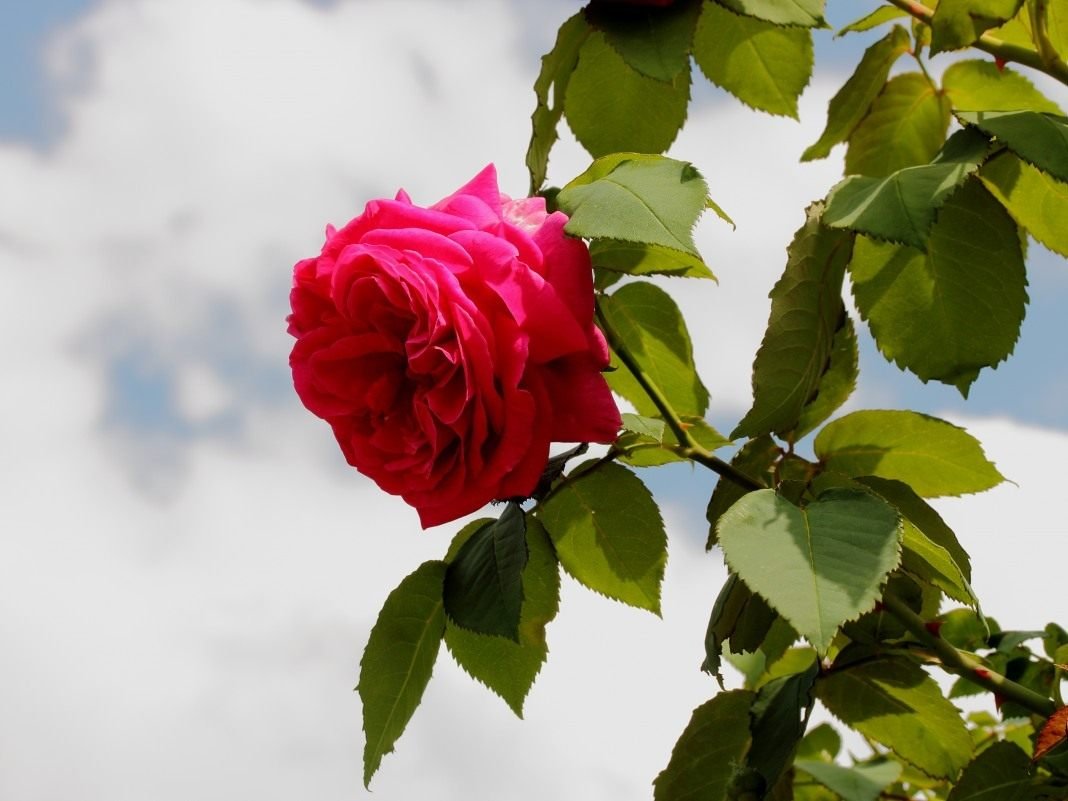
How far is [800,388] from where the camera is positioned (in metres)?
1.10

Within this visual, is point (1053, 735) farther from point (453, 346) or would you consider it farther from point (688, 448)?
point (453, 346)

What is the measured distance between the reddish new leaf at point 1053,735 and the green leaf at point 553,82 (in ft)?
2.17

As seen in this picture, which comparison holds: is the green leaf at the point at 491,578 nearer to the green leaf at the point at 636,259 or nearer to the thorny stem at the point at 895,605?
the thorny stem at the point at 895,605

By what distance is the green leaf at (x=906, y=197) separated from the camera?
3.07 ft

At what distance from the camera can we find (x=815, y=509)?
960mm

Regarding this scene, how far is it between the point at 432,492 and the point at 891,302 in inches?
17.9

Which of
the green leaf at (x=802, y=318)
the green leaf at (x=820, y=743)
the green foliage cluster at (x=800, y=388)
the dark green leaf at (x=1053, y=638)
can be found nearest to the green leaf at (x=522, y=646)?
the green foliage cluster at (x=800, y=388)

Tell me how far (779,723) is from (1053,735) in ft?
0.76

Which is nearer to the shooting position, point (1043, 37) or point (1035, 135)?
point (1035, 135)

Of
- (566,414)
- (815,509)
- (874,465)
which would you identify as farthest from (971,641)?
(566,414)

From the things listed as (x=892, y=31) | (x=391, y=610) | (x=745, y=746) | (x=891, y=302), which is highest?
(x=892, y=31)

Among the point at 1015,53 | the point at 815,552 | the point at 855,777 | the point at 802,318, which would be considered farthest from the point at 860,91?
the point at 855,777

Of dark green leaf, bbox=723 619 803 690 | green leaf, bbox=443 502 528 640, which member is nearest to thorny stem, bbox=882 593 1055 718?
green leaf, bbox=443 502 528 640

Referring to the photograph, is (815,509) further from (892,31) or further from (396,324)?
(892,31)
